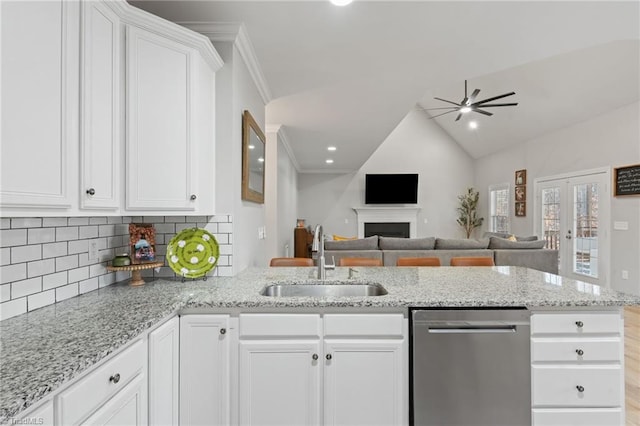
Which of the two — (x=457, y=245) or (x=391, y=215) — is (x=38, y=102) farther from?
(x=391, y=215)

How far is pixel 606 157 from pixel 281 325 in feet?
19.2

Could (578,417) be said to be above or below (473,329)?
below

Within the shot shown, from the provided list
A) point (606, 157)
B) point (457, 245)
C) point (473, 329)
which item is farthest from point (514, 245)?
point (473, 329)

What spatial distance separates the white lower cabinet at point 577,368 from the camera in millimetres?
1603

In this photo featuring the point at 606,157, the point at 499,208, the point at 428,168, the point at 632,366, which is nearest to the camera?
the point at 632,366

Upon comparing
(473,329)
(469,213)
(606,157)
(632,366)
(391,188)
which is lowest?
(632,366)

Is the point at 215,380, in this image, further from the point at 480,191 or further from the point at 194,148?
the point at 480,191

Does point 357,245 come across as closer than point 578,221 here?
Yes

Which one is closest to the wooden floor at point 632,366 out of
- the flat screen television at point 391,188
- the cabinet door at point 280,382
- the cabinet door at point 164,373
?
the cabinet door at point 280,382

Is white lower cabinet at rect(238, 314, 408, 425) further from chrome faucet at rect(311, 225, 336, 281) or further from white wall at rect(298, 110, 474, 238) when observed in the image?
white wall at rect(298, 110, 474, 238)

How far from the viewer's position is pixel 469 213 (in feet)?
29.5

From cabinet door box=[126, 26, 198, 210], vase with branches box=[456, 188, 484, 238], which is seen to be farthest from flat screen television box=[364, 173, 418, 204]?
cabinet door box=[126, 26, 198, 210]

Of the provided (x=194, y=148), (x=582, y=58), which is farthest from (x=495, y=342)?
(x=582, y=58)

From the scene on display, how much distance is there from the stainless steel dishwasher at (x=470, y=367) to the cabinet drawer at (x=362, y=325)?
0.10 m
